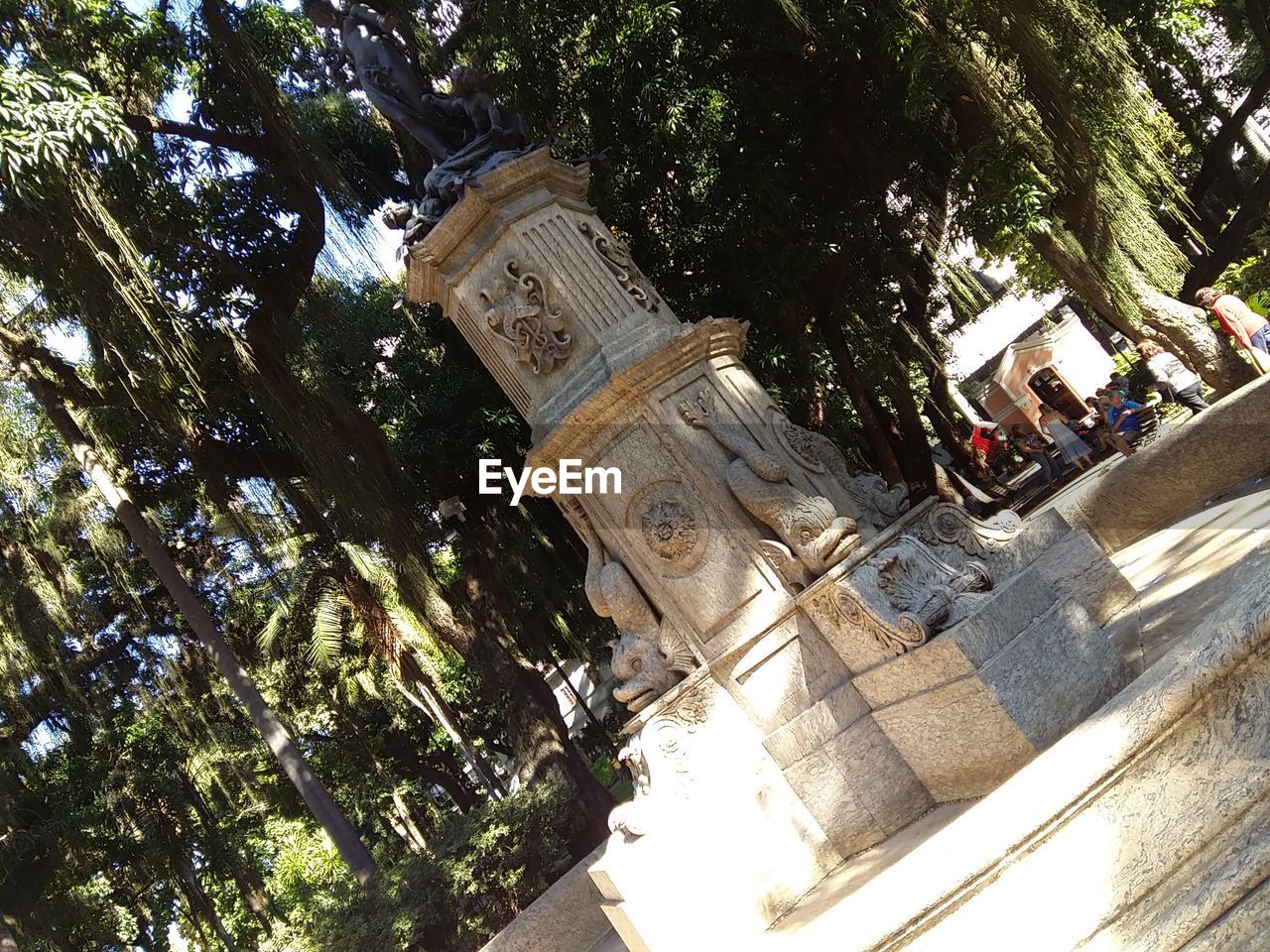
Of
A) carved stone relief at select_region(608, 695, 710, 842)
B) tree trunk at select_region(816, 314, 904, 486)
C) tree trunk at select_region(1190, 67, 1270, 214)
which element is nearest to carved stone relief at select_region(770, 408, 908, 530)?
carved stone relief at select_region(608, 695, 710, 842)

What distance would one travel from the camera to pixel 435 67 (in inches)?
459

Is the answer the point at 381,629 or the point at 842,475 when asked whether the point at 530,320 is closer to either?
the point at 842,475

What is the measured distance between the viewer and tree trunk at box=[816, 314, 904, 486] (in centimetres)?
1227

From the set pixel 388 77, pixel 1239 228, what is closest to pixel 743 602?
pixel 388 77

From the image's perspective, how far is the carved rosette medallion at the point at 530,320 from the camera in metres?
6.09

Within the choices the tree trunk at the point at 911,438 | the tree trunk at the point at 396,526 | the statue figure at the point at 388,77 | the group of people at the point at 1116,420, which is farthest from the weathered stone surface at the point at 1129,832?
the tree trunk at the point at 911,438

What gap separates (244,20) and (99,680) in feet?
28.8

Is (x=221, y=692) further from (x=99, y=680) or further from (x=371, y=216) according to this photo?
(x=371, y=216)

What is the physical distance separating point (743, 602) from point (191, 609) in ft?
27.0

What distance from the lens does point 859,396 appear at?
495 inches

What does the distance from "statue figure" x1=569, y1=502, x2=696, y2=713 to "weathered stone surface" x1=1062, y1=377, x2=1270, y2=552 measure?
403cm

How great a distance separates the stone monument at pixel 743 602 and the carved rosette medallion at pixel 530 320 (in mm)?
13

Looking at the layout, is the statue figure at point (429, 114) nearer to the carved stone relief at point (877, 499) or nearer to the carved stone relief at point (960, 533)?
the carved stone relief at point (877, 499)

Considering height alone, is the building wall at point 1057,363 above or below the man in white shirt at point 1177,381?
above
